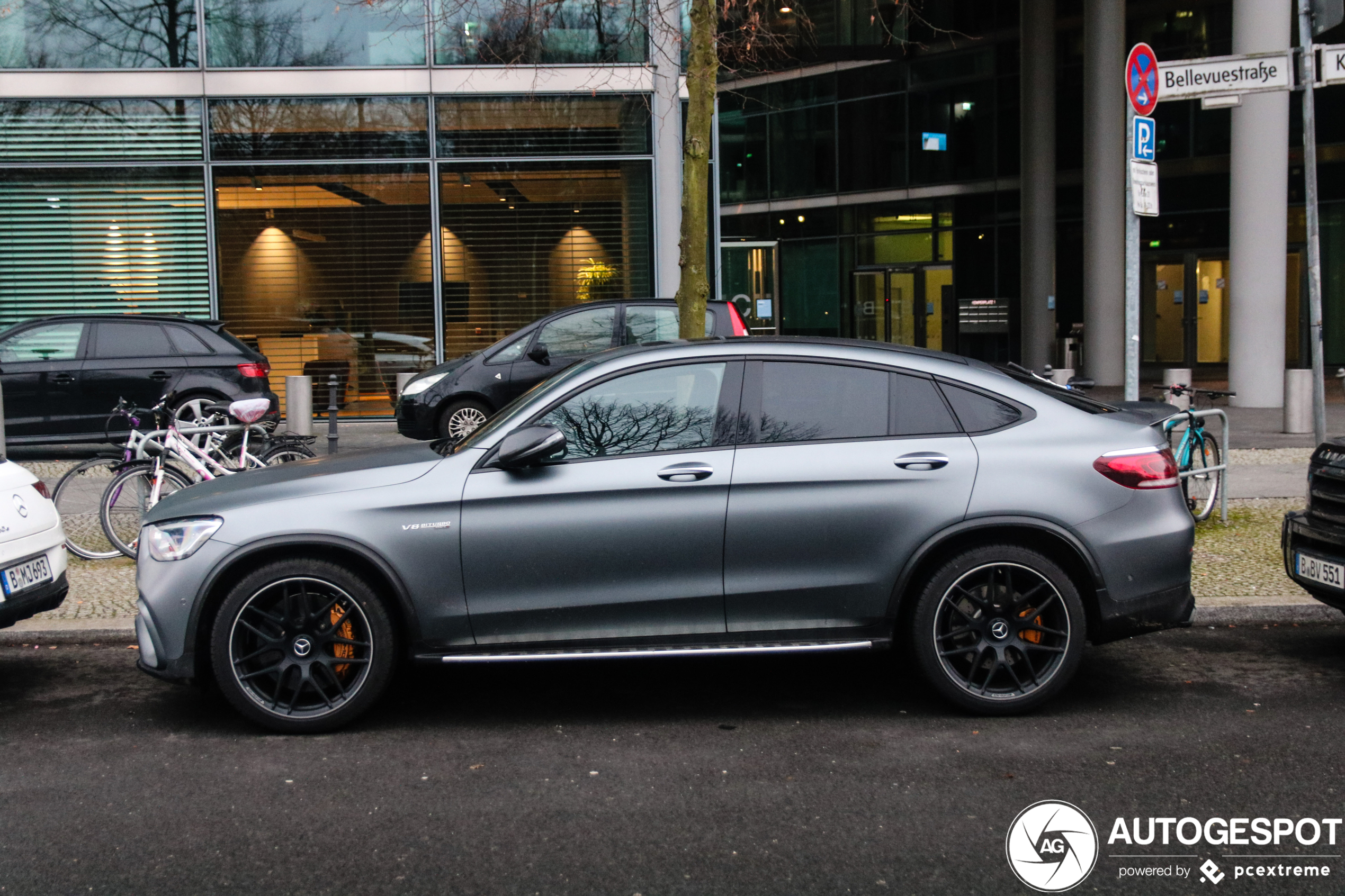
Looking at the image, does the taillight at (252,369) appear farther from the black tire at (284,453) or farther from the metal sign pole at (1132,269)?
the metal sign pole at (1132,269)

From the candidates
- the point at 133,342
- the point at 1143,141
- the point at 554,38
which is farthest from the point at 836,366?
the point at 554,38

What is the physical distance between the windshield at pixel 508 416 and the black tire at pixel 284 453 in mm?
4341

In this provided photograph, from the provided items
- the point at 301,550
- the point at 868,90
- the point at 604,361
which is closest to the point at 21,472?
the point at 301,550

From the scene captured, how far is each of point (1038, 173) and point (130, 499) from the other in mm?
22572

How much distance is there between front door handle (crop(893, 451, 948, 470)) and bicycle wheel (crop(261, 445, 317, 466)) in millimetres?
5759

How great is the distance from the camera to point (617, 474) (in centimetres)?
499

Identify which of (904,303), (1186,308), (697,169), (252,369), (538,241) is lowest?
(252,369)

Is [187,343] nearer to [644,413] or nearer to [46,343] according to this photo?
[46,343]

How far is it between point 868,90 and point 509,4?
1950 cm

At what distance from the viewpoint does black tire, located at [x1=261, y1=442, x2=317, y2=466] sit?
30.9ft

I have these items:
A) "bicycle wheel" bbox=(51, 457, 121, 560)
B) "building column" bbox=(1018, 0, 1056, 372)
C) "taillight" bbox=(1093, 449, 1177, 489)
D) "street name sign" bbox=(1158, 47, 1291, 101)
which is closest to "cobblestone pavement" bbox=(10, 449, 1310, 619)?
"bicycle wheel" bbox=(51, 457, 121, 560)

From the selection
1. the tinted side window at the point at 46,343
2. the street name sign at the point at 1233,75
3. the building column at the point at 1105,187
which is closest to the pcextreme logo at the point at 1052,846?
the street name sign at the point at 1233,75

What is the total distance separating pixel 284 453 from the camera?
31.5ft

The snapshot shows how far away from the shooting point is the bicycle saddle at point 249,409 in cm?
887
